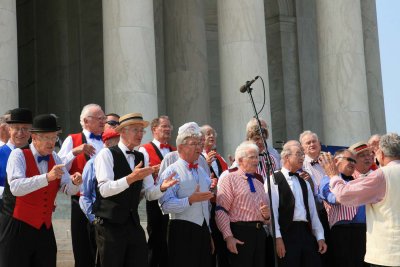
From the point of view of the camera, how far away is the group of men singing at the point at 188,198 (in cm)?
1346

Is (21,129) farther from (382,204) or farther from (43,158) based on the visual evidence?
(382,204)

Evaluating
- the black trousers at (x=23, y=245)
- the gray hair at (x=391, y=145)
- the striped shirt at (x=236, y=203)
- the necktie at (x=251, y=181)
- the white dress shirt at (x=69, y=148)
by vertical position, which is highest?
the white dress shirt at (x=69, y=148)

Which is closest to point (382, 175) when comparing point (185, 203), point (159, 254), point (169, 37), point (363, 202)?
point (363, 202)

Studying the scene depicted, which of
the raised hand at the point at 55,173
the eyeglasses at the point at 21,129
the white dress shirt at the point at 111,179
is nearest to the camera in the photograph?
the raised hand at the point at 55,173

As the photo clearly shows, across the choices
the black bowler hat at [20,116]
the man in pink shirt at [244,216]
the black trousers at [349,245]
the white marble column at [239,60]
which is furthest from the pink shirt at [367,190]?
the white marble column at [239,60]

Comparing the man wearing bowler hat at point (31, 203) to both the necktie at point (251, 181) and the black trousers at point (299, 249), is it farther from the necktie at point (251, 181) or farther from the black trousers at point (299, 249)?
the black trousers at point (299, 249)

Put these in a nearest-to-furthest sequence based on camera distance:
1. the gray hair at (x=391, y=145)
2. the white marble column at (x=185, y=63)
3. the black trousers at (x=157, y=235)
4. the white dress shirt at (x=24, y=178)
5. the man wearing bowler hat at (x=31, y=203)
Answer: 1. the white dress shirt at (x=24, y=178)
2. the man wearing bowler hat at (x=31, y=203)
3. the gray hair at (x=391, y=145)
4. the black trousers at (x=157, y=235)
5. the white marble column at (x=185, y=63)

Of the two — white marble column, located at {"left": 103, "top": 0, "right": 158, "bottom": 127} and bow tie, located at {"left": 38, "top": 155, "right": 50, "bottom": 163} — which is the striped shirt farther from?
white marble column, located at {"left": 103, "top": 0, "right": 158, "bottom": 127}

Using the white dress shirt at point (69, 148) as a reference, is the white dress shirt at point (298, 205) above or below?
below

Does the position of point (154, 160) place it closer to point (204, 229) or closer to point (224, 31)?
point (204, 229)

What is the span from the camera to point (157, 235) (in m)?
16.2

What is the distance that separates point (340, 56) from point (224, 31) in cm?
443

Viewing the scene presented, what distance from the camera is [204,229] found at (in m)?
15.5

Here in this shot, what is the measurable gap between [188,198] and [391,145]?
3.66 metres
